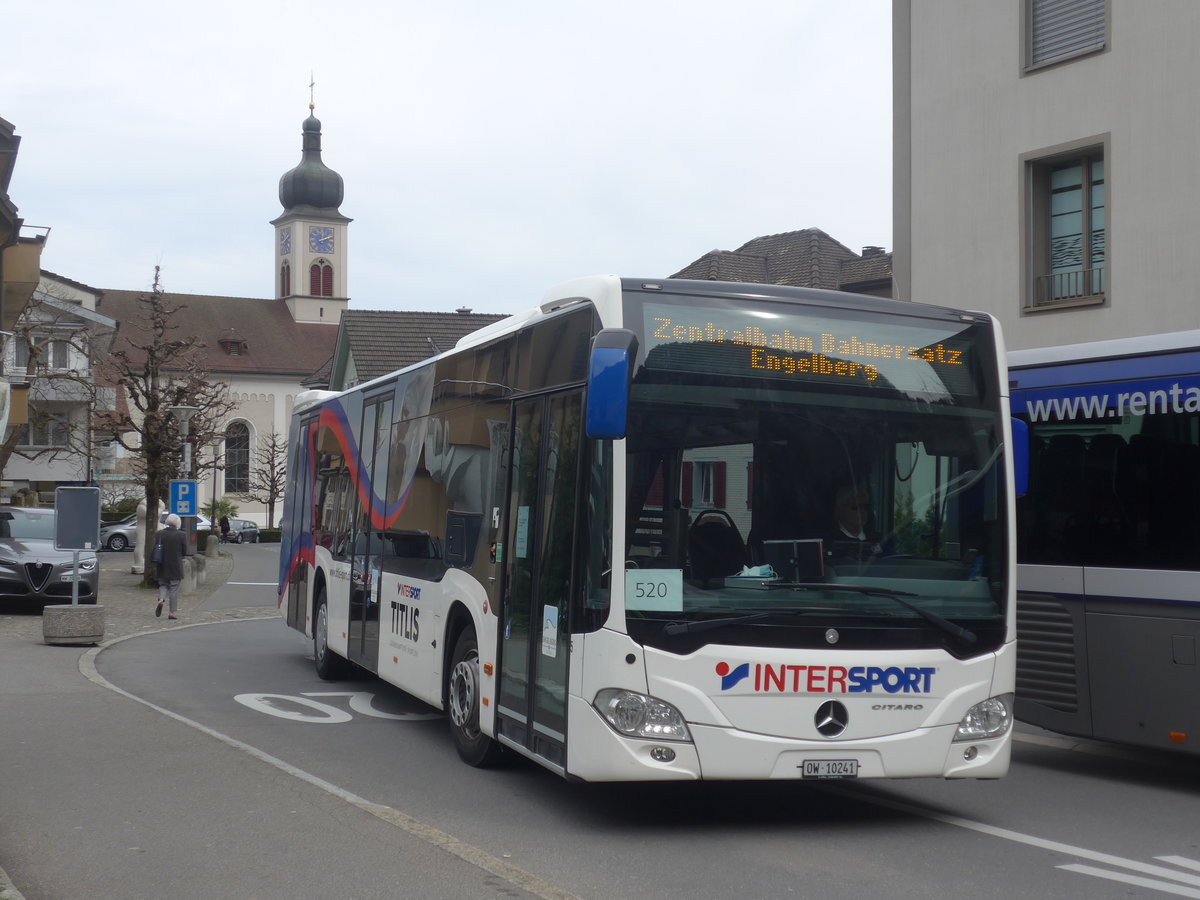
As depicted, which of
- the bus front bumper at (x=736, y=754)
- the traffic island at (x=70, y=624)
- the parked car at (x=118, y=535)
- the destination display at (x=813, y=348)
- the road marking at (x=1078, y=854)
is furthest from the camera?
the parked car at (x=118, y=535)

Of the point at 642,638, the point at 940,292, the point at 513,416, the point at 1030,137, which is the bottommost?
the point at 642,638

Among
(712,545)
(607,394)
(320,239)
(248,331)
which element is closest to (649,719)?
(712,545)

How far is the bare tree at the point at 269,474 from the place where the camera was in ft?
287

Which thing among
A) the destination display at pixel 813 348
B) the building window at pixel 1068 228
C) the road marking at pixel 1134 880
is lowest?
the road marking at pixel 1134 880

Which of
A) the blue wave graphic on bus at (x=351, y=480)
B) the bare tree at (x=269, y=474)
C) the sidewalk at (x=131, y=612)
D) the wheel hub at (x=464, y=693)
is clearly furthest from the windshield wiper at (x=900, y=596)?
the bare tree at (x=269, y=474)

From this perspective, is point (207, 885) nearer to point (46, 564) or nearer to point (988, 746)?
point (988, 746)

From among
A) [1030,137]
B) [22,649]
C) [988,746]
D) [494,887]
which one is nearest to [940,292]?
[1030,137]

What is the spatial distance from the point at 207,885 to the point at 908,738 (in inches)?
137

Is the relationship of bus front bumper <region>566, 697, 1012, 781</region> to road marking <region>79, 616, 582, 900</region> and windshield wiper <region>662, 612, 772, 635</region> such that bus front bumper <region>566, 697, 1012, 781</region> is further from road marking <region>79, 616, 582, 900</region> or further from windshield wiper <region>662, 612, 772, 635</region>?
road marking <region>79, 616, 582, 900</region>

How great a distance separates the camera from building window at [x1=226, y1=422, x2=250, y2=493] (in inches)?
3819

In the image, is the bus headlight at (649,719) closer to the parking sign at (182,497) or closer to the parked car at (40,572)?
the parked car at (40,572)

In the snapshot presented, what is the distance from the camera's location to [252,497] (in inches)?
3489

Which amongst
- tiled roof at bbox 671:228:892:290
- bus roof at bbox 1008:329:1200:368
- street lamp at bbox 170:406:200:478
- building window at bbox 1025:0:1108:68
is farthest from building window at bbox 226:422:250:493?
bus roof at bbox 1008:329:1200:368

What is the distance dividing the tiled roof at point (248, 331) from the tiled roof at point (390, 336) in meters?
47.1
